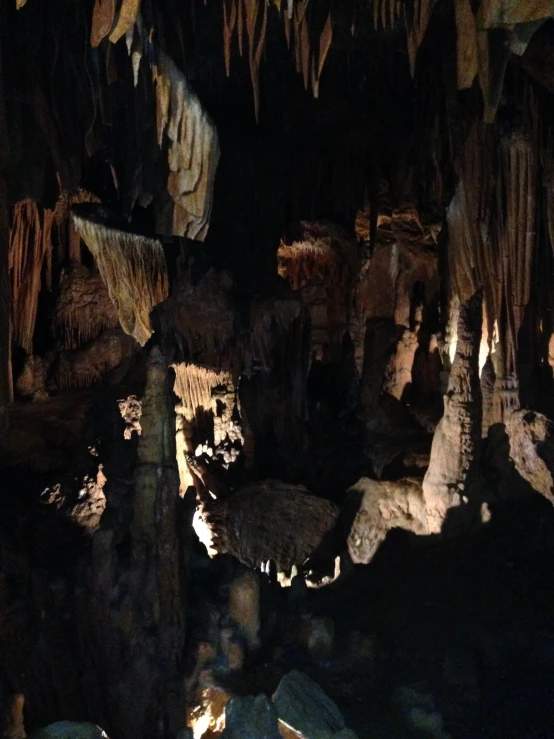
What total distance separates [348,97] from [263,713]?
25.3ft

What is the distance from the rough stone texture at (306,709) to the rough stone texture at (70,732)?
1.06m

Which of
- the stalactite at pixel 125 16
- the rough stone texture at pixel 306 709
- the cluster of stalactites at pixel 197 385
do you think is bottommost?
the rough stone texture at pixel 306 709

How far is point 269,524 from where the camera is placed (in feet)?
27.9

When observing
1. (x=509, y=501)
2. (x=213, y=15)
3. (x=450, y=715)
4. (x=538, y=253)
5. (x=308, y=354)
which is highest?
(x=213, y=15)

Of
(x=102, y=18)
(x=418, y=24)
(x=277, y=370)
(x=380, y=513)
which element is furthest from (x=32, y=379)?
(x=418, y=24)

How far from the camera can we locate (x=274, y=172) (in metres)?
10.0

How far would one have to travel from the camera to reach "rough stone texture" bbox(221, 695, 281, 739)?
126 inches

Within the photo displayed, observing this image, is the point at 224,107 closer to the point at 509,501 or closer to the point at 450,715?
the point at 509,501

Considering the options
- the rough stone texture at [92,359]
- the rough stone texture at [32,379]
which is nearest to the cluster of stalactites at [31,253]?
the rough stone texture at [32,379]

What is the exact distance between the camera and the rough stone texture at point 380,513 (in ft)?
22.2

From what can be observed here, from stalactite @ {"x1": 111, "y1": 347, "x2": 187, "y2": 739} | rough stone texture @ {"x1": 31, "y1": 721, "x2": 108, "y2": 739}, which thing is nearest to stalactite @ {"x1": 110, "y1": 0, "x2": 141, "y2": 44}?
stalactite @ {"x1": 111, "y1": 347, "x2": 187, "y2": 739}

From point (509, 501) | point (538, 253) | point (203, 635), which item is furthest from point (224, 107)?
point (203, 635)

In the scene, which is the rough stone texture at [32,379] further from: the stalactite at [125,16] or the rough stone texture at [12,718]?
the stalactite at [125,16]

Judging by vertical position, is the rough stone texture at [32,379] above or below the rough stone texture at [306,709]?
above
